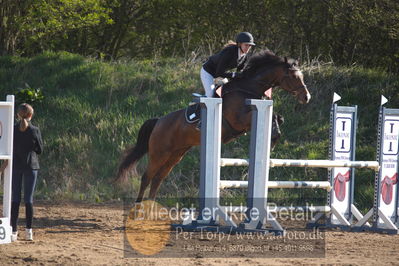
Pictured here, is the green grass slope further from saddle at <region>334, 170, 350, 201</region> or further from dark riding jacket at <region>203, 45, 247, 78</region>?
dark riding jacket at <region>203, 45, 247, 78</region>

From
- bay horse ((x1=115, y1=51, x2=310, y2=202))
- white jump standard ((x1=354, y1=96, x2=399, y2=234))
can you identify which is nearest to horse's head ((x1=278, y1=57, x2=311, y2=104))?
bay horse ((x1=115, y1=51, x2=310, y2=202))

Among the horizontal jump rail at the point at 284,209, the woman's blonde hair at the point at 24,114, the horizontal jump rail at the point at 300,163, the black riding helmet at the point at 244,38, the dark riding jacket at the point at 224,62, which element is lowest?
the horizontal jump rail at the point at 284,209

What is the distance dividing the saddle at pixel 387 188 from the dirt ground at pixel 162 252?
1.57 ft

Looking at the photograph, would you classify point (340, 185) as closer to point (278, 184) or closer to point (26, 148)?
point (278, 184)

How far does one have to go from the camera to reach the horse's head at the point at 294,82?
7930 mm

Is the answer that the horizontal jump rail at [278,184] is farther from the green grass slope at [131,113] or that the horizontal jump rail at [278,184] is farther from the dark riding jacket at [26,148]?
the green grass slope at [131,113]

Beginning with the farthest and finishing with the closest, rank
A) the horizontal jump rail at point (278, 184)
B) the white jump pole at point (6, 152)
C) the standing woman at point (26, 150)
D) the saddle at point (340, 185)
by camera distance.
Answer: the saddle at point (340, 185) < the horizontal jump rail at point (278, 184) < the standing woman at point (26, 150) < the white jump pole at point (6, 152)

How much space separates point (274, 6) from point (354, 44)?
2.06 m

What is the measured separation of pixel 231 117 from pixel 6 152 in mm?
3011

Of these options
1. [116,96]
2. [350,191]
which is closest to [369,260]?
[350,191]

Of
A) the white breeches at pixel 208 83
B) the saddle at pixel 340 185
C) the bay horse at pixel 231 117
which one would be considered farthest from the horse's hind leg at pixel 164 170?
the saddle at pixel 340 185

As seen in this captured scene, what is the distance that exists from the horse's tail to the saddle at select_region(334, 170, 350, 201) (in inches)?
101

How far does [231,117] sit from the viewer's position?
7840 mm

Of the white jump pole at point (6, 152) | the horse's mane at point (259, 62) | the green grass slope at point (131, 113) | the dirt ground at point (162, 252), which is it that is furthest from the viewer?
the green grass slope at point (131, 113)
